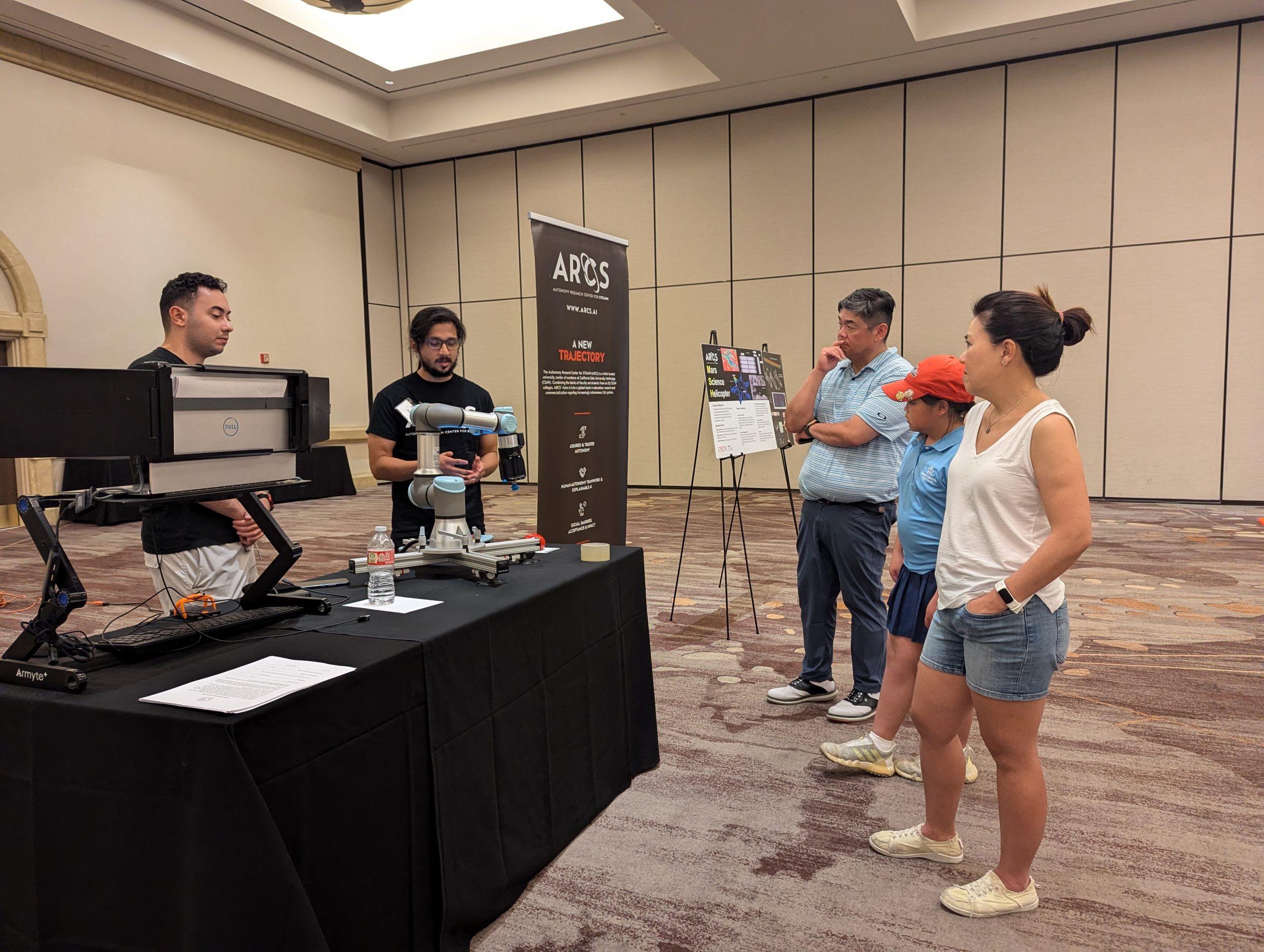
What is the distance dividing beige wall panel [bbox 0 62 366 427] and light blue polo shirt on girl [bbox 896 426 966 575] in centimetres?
889

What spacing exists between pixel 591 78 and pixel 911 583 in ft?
30.2

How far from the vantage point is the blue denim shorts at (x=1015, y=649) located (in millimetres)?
1742

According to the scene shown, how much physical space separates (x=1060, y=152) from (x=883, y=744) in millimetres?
8498

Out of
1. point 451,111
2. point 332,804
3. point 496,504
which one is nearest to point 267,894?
point 332,804

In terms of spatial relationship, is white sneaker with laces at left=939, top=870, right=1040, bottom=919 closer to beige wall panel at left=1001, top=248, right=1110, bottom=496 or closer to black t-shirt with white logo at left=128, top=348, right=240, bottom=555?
black t-shirt with white logo at left=128, top=348, right=240, bottom=555

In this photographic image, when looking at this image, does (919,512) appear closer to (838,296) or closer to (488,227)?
(838,296)

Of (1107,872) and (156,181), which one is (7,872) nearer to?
(1107,872)

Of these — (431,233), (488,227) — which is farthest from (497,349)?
(431,233)

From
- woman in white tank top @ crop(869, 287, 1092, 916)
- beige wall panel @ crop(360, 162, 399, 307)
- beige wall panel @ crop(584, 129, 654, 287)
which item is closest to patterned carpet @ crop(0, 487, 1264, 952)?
woman in white tank top @ crop(869, 287, 1092, 916)

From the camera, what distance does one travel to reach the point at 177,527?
247 cm

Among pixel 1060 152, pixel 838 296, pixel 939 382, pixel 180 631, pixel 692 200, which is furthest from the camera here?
pixel 692 200

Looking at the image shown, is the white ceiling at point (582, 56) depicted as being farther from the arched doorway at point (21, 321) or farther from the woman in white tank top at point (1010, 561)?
the woman in white tank top at point (1010, 561)

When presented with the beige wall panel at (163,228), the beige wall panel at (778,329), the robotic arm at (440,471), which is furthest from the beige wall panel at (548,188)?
the robotic arm at (440,471)

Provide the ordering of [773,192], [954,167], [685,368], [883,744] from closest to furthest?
[883,744], [954,167], [773,192], [685,368]
